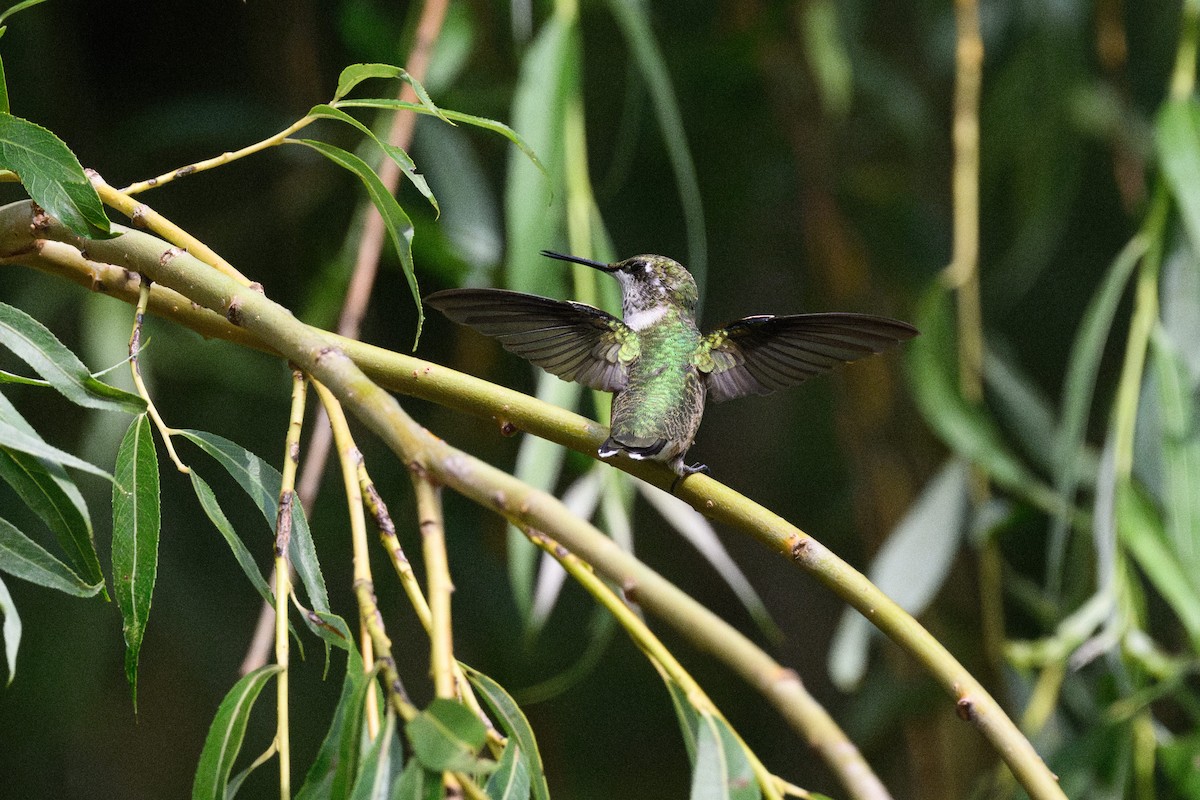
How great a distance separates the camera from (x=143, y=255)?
1.78 ft

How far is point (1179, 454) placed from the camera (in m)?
1.26

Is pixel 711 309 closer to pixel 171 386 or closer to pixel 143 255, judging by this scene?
pixel 171 386

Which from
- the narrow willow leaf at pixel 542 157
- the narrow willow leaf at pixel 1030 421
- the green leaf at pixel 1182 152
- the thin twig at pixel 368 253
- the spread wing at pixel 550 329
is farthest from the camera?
the narrow willow leaf at pixel 1030 421

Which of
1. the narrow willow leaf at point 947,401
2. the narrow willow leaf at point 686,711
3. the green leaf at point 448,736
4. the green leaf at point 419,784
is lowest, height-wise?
the green leaf at point 419,784

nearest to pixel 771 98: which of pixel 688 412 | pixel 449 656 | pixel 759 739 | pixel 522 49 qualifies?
pixel 522 49

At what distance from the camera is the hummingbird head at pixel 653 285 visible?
37.1 inches

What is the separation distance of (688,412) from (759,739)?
1804mm

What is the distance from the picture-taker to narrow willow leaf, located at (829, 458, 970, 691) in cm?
137

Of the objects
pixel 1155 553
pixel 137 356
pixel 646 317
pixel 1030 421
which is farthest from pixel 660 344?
pixel 1030 421

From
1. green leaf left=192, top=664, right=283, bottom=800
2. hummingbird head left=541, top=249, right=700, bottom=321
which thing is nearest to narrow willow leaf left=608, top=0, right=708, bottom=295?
hummingbird head left=541, top=249, right=700, bottom=321

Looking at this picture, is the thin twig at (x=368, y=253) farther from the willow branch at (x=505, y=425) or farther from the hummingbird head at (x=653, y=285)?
the willow branch at (x=505, y=425)

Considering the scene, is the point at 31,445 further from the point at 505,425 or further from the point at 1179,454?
the point at 1179,454

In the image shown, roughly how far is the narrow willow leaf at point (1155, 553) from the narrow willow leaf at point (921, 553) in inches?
8.6

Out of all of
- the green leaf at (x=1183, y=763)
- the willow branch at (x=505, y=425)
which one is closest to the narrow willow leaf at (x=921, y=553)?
the green leaf at (x=1183, y=763)
